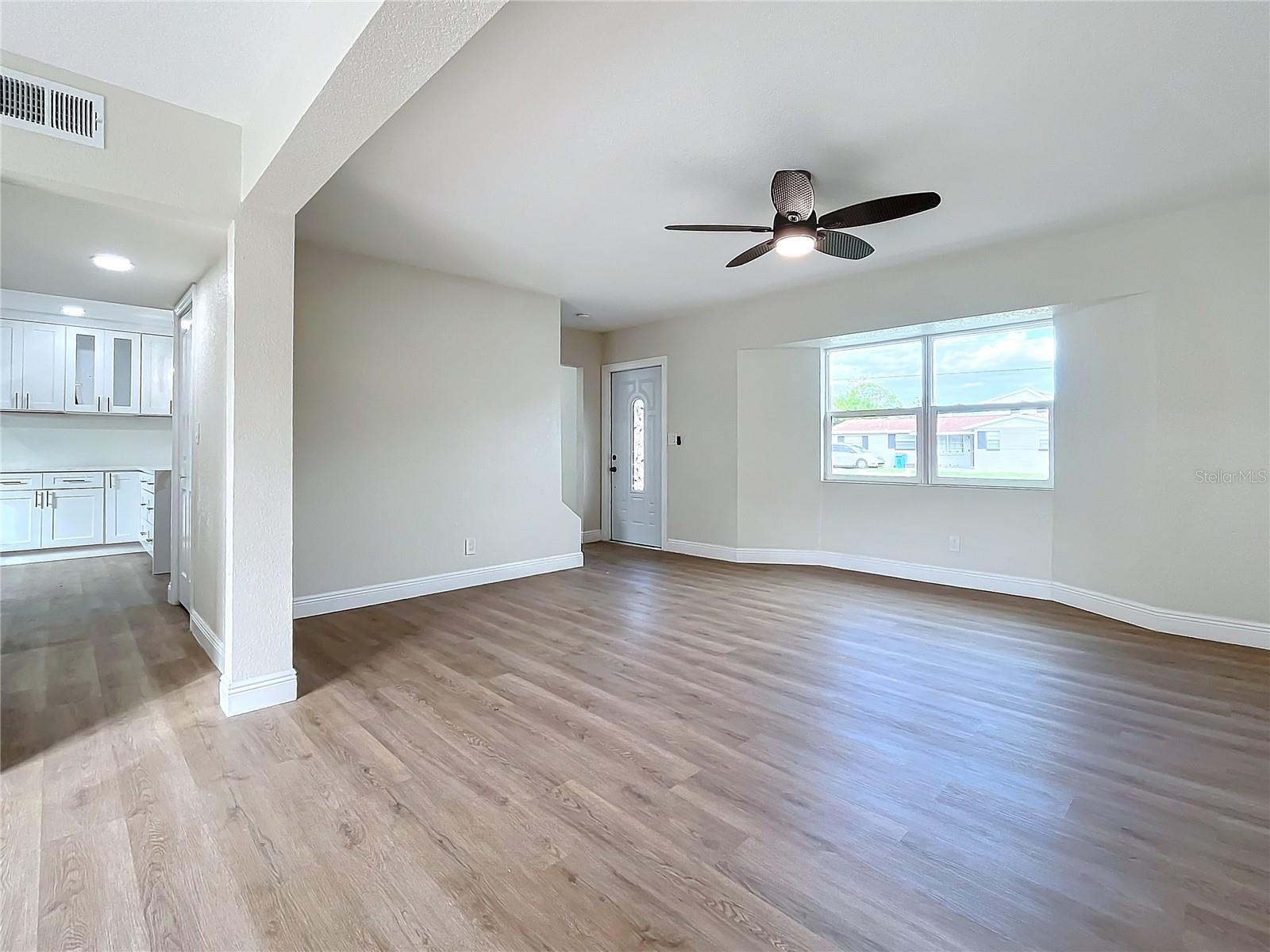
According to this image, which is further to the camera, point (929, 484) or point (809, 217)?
point (929, 484)

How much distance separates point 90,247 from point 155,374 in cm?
432

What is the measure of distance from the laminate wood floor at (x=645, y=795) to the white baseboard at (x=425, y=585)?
19.7 inches

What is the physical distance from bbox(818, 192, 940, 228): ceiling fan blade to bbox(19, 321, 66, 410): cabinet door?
7551 mm

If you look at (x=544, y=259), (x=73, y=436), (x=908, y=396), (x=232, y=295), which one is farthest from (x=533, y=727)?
(x=73, y=436)

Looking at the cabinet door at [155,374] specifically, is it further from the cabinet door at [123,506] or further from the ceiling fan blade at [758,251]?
the ceiling fan blade at [758,251]

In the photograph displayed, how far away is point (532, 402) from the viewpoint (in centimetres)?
541

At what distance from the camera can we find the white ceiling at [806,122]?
2053 mm

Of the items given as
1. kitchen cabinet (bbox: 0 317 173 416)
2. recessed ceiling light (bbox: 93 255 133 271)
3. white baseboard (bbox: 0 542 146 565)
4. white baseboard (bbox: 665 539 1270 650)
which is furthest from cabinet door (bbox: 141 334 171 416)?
white baseboard (bbox: 665 539 1270 650)

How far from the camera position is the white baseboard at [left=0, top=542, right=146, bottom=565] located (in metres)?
5.85

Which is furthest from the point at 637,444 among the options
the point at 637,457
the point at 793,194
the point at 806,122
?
the point at 806,122

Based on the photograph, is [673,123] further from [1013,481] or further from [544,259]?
Answer: [1013,481]

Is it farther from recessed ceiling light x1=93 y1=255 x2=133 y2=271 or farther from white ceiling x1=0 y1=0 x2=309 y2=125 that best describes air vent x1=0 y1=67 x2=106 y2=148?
recessed ceiling light x1=93 y1=255 x2=133 y2=271

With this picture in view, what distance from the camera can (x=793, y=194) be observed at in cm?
298

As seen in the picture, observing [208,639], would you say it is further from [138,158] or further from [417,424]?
[138,158]
